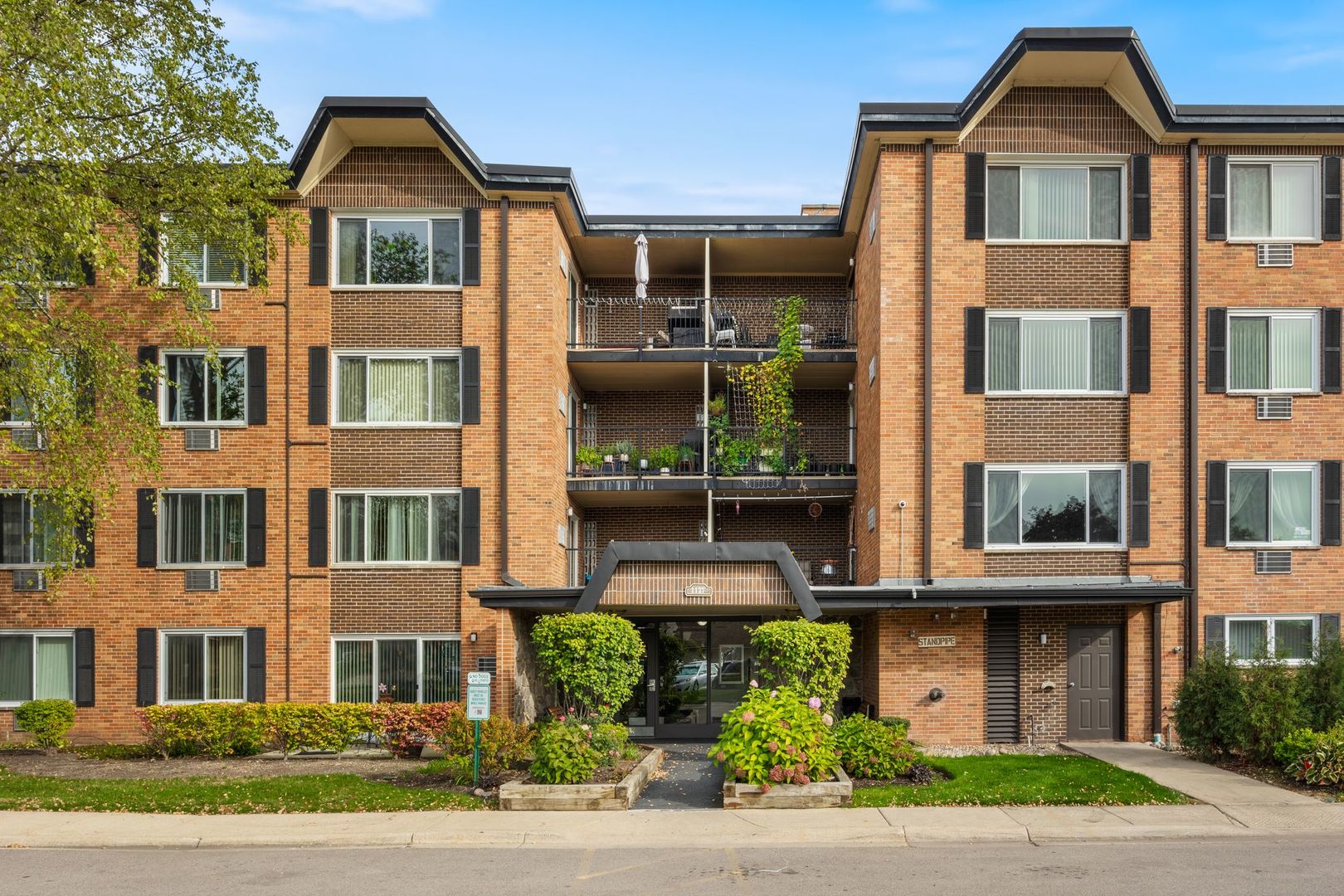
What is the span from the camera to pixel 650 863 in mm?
11062

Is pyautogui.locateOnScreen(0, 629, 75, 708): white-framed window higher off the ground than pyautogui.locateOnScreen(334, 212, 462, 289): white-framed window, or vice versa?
pyautogui.locateOnScreen(334, 212, 462, 289): white-framed window

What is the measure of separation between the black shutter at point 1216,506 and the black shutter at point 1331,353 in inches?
89.3

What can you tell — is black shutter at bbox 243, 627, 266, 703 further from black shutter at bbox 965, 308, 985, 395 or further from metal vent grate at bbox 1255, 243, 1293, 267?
metal vent grate at bbox 1255, 243, 1293, 267

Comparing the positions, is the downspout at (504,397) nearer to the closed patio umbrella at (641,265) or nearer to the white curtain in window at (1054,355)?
the closed patio umbrella at (641,265)

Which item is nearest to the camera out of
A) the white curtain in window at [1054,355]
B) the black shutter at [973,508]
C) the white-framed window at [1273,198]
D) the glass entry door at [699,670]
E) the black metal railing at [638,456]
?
the black shutter at [973,508]

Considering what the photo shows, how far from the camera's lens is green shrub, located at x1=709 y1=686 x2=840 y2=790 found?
1372 cm

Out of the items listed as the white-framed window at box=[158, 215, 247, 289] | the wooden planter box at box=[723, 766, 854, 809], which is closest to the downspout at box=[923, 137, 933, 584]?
the wooden planter box at box=[723, 766, 854, 809]

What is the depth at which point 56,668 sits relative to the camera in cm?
2008

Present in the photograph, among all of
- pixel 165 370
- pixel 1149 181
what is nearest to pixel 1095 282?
pixel 1149 181

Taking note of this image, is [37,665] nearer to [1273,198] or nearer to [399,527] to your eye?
[399,527]

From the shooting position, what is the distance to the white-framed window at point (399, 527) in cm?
2023

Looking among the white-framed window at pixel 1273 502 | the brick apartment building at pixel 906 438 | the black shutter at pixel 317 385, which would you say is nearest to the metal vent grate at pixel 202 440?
the brick apartment building at pixel 906 438

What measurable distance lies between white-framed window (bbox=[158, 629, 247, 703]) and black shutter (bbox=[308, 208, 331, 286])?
641 cm

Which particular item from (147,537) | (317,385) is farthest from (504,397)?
(147,537)
